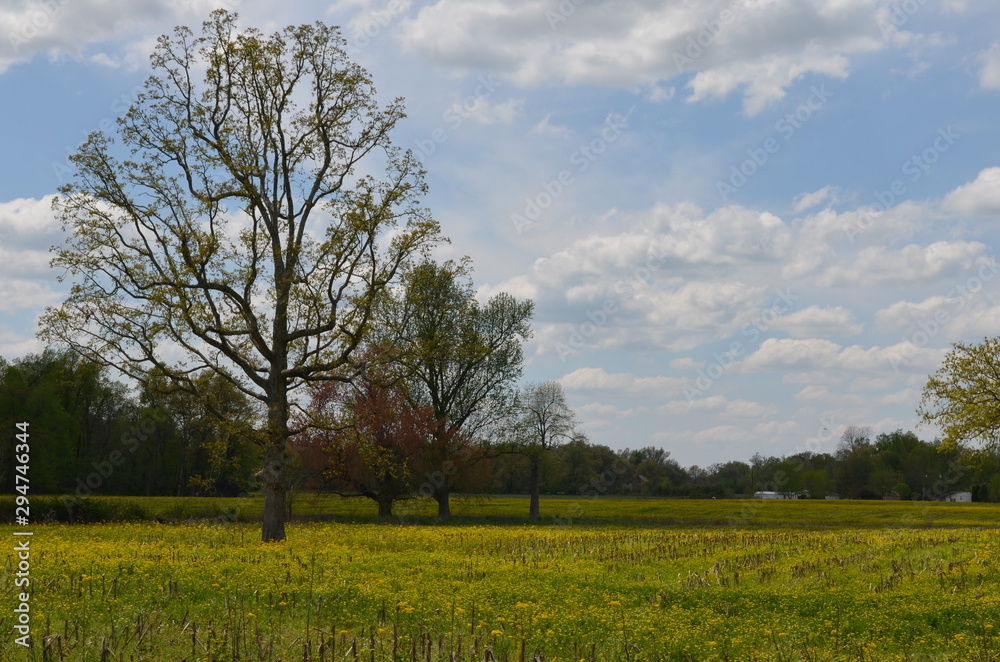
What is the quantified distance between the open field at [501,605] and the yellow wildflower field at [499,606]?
48 mm

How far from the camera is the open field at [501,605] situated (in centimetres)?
974

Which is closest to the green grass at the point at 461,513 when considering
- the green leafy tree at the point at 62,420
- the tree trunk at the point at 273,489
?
the green leafy tree at the point at 62,420

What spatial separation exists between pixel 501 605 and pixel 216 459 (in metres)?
15.1

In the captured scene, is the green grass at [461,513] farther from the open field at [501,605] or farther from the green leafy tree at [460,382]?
the open field at [501,605]

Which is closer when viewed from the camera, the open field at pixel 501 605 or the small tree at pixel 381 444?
the open field at pixel 501 605

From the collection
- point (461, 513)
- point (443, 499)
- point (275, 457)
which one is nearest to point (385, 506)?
point (443, 499)

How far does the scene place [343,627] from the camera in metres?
11.2

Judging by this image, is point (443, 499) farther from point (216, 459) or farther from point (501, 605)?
point (501, 605)

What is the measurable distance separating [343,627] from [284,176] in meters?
18.6

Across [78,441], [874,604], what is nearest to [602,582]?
[874,604]

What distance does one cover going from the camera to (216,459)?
24531 mm

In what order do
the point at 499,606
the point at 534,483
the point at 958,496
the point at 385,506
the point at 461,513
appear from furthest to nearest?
the point at 958,496, the point at 534,483, the point at 461,513, the point at 385,506, the point at 499,606

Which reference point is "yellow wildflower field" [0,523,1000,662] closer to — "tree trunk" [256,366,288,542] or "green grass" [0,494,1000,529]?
"tree trunk" [256,366,288,542]

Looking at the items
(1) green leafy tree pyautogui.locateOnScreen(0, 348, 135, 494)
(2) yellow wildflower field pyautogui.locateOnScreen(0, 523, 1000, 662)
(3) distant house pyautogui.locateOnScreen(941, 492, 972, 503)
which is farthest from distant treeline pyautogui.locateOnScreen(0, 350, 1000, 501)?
(3) distant house pyautogui.locateOnScreen(941, 492, 972, 503)
